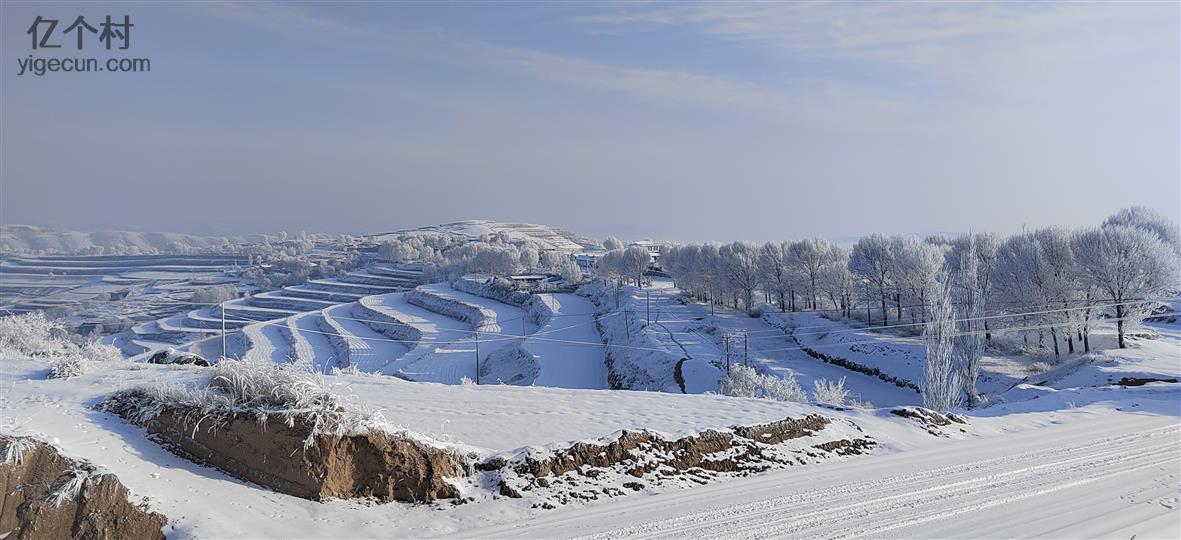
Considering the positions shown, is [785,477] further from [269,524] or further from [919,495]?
[269,524]

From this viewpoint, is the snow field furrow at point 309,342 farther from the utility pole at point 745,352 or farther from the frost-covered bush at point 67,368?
the frost-covered bush at point 67,368

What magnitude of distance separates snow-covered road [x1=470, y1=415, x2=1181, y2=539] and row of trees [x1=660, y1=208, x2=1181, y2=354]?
53.5ft

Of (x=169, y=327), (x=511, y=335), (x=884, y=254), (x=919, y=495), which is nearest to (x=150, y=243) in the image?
(x=169, y=327)

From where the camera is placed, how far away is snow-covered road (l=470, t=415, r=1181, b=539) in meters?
8.10

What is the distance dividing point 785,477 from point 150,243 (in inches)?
7478

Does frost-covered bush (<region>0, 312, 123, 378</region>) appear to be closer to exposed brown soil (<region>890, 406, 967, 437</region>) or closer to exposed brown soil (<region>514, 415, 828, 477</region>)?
exposed brown soil (<region>514, 415, 828, 477</region>)

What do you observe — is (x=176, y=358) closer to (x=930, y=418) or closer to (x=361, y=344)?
(x=930, y=418)

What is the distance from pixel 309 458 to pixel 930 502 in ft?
27.3

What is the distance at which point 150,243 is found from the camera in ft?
537

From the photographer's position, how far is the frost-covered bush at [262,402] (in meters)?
8.58

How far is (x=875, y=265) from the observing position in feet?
198

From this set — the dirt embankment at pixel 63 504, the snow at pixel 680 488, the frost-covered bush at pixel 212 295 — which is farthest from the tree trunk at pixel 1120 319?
the frost-covered bush at pixel 212 295

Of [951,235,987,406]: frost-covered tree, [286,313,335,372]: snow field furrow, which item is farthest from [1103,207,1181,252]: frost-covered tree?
[286,313,335,372]: snow field furrow

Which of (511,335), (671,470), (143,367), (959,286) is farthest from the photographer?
(511,335)
